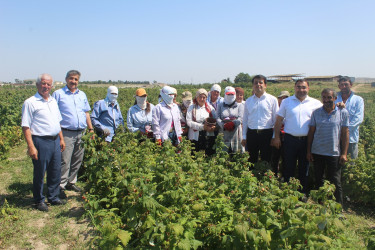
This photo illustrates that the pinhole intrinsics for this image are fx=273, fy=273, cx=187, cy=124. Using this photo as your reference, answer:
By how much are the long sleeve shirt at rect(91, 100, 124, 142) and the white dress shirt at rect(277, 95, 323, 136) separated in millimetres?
3203

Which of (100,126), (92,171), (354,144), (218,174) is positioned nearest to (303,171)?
(354,144)

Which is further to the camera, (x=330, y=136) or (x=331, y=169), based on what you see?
(x=331, y=169)

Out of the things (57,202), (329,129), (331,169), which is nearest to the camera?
(329,129)

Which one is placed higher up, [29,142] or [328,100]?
[328,100]

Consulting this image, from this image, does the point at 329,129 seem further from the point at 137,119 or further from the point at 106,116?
the point at 106,116

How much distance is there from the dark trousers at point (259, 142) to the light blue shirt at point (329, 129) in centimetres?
82

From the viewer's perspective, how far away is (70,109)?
4.59m

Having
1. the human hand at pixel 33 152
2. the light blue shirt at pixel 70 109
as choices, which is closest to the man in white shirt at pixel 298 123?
the light blue shirt at pixel 70 109

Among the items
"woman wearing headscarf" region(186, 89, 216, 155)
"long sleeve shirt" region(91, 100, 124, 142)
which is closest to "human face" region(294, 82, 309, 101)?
"woman wearing headscarf" region(186, 89, 216, 155)

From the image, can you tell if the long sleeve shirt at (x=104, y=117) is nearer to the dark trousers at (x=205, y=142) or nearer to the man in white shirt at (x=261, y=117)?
the dark trousers at (x=205, y=142)

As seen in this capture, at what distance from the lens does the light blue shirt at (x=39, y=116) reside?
388 cm

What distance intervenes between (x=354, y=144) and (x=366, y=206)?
3.57 feet

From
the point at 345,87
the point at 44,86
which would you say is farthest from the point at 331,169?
the point at 44,86

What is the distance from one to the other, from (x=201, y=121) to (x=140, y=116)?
4.15ft
